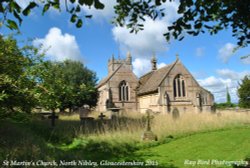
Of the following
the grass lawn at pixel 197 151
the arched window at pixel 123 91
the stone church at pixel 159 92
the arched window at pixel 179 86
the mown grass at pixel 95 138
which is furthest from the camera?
the arched window at pixel 123 91

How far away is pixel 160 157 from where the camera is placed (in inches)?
386

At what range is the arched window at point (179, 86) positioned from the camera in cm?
3512

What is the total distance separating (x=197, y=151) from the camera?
10023 mm

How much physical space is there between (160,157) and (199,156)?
4.82ft

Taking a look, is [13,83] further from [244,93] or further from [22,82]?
[244,93]

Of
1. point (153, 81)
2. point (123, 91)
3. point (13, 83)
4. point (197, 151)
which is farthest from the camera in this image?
point (123, 91)

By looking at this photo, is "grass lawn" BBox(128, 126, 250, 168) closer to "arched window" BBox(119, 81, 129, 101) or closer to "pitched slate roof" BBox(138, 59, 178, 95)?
"pitched slate roof" BBox(138, 59, 178, 95)

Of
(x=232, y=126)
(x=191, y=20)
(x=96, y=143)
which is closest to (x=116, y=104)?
(x=232, y=126)

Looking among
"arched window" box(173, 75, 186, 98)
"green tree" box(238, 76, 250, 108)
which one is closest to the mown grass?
"arched window" box(173, 75, 186, 98)

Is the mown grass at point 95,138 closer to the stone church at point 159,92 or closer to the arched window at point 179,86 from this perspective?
the stone church at point 159,92

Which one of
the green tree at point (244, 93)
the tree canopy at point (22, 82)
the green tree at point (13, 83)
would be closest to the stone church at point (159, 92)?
the green tree at point (244, 93)

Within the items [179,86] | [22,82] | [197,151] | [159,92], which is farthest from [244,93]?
[22,82]

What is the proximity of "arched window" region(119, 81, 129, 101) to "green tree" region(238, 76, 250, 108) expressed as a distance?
54.9ft

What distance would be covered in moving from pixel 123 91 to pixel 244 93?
1771cm
